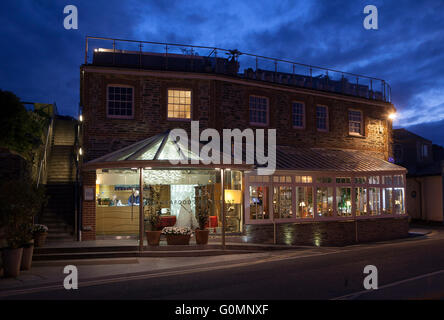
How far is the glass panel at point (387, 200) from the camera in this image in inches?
737

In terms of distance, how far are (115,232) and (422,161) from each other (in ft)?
81.0

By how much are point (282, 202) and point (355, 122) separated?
7.68 m

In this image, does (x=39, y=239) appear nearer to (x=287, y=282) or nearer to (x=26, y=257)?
(x=26, y=257)

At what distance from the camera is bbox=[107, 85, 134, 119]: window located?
612 inches

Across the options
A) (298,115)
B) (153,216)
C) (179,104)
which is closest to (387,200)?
(298,115)

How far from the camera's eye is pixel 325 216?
16766mm

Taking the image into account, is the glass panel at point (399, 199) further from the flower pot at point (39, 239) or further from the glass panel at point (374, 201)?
the flower pot at point (39, 239)

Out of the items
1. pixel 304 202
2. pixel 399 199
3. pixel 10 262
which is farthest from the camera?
pixel 399 199

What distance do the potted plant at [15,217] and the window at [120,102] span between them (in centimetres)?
620

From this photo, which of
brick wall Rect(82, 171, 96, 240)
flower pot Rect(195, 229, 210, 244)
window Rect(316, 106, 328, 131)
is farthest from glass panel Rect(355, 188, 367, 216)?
brick wall Rect(82, 171, 96, 240)

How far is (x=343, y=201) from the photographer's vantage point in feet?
57.1

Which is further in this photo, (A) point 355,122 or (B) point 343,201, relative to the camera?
(A) point 355,122

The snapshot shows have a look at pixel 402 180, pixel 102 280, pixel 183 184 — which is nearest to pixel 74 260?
pixel 102 280
